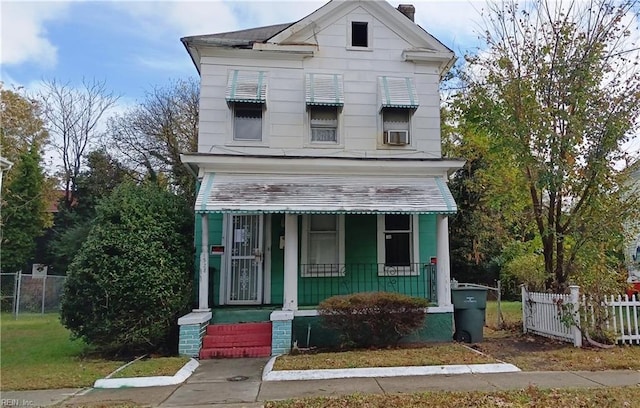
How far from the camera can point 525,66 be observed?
11305 millimetres

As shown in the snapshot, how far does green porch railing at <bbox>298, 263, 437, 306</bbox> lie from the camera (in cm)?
1143

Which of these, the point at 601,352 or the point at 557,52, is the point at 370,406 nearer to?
the point at 601,352

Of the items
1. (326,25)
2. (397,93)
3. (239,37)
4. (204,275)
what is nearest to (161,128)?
(239,37)

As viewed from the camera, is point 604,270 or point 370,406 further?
point 604,270

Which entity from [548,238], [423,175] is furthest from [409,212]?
[548,238]

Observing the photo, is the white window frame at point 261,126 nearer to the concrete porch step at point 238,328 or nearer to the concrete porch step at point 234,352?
the concrete porch step at point 238,328

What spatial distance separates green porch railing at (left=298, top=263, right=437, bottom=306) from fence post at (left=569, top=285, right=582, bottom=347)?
2.99 metres

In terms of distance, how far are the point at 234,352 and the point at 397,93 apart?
7154 mm

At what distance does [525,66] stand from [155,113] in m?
22.8

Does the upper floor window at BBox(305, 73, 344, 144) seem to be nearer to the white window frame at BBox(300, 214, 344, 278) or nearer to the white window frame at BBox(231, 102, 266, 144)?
the white window frame at BBox(231, 102, 266, 144)

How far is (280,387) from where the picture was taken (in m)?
6.84

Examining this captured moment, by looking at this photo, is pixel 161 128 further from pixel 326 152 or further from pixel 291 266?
pixel 291 266

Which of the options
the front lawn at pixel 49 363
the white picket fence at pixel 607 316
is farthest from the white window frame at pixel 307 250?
the white picket fence at pixel 607 316

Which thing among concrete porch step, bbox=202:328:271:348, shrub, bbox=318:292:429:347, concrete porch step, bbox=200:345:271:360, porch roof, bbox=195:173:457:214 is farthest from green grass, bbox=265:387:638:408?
porch roof, bbox=195:173:457:214
